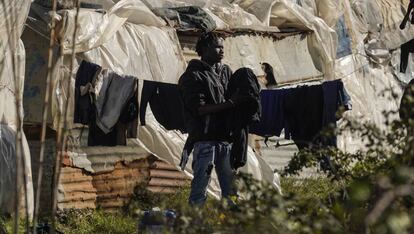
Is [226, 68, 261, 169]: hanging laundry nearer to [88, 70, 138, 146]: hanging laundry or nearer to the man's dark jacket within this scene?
the man's dark jacket

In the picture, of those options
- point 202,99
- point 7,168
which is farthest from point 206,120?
point 7,168

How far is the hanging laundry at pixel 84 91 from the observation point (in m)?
10.6

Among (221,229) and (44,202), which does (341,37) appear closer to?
(44,202)

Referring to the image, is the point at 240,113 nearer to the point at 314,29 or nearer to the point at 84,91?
the point at 84,91

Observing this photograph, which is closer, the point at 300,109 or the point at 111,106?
the point at 111,106

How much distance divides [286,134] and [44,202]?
260 centimetres

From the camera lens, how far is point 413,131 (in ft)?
13.2

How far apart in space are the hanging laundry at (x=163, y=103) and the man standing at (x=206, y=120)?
2146 mm

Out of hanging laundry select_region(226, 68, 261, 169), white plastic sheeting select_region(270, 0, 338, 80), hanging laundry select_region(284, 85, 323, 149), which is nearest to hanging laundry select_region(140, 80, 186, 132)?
hanging laundry select_region(284, 85, 323, 149)

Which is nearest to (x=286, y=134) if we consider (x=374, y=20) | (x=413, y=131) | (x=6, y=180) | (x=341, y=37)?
(x=6, y=180)

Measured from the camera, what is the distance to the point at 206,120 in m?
8.39

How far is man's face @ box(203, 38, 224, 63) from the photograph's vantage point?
336 inches

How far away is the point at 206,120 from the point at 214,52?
56 centimetres

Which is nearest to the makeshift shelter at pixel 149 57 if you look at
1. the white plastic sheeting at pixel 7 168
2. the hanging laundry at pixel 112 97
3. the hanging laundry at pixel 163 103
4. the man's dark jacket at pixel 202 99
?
the hanging laundry at pixel 112 97
